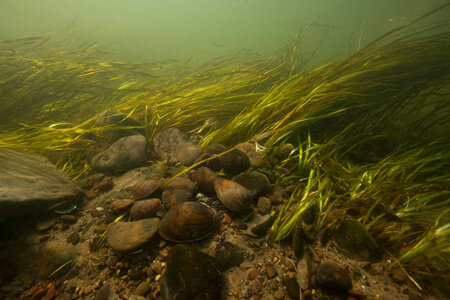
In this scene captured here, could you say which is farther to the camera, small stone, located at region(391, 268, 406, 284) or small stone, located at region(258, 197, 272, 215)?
small stone, located at region(258, 197, 272, 215)

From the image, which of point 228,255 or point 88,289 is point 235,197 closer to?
point 228,255

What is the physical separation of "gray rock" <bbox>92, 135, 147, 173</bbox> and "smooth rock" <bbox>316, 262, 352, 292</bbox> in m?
2.21

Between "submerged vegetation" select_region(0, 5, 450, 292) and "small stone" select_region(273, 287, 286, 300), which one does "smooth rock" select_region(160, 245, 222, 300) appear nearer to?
"small stone" select_region(273, 287, 286, 300)

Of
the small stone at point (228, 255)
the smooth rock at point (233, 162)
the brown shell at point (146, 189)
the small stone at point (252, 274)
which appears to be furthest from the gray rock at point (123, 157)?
the small stone at point (252, 274)

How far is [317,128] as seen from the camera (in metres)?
2.44

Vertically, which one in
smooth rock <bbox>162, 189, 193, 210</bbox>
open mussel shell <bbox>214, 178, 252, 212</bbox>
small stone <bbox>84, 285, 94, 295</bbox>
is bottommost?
small stone <bbox>84, 285, 94, 295</bbox>

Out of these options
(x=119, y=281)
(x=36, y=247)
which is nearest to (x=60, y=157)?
(x=36, y=247)

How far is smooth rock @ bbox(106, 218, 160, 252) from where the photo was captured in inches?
46.9

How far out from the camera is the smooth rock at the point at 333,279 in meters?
0.99

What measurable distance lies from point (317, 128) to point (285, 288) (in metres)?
2.10

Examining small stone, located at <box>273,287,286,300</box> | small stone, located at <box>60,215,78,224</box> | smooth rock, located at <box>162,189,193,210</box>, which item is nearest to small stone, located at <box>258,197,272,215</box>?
small stone, located at <box>273,287,286,300</box>

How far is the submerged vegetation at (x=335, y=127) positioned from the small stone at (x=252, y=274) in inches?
11.0

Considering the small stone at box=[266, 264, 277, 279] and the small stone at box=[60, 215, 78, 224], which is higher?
the small stone at box=[266, 264, 277, 279]

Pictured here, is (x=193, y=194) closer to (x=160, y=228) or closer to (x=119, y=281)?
(x=160, y=228)
